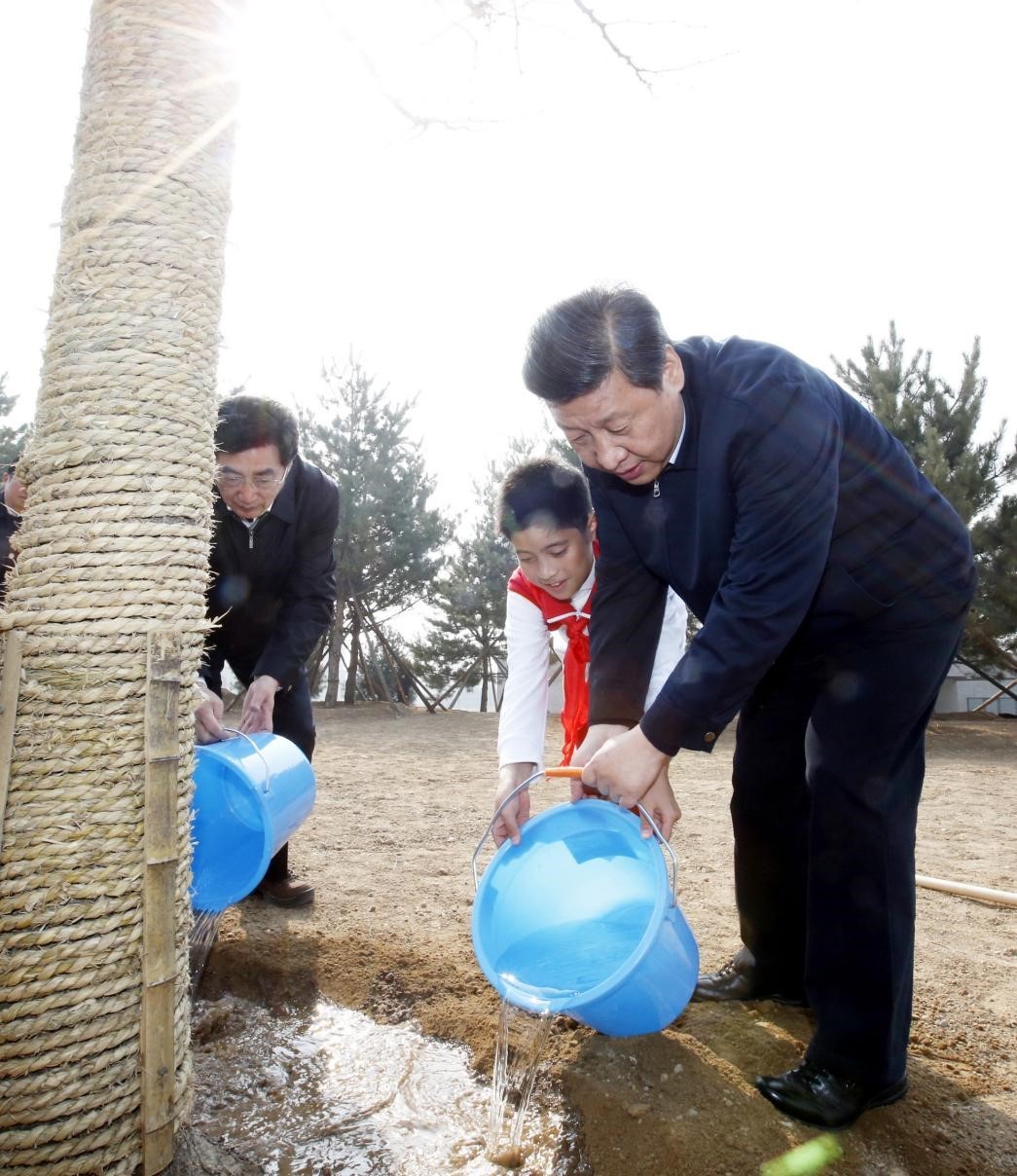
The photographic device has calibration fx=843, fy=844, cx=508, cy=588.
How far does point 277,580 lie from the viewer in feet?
9.14

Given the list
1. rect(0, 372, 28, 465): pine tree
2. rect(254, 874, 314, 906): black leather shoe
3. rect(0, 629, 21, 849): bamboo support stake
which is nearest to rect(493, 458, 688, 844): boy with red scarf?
rect(254, 874, 314, 906): black leather shoe

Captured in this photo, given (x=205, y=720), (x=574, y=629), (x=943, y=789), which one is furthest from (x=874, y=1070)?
(x=943, y=789)

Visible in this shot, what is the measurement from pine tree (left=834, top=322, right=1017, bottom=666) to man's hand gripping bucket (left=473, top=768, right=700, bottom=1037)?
9.61 m

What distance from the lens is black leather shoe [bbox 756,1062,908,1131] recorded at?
4.76 ft

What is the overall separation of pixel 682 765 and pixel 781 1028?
5.11 meters

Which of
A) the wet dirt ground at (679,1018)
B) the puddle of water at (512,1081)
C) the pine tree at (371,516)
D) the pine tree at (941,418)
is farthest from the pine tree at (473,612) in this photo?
the puddle of water at (512,1081)

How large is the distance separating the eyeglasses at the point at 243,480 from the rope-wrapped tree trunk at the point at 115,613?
2.86 ft

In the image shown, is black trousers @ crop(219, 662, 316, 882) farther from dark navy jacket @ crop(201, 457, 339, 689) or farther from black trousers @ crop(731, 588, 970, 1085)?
black trousers @ crop(731, 588, 970, 1085)

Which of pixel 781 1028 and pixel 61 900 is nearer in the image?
pixel 61 900

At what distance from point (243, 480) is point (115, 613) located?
109 centimetres

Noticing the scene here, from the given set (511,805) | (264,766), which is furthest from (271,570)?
(511,805)

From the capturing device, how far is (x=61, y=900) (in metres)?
1.29

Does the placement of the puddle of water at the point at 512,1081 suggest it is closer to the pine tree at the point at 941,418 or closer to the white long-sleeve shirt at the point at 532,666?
the white long-sleeve shirt at the point at 532,666

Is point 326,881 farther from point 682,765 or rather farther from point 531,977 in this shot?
point 682,765
